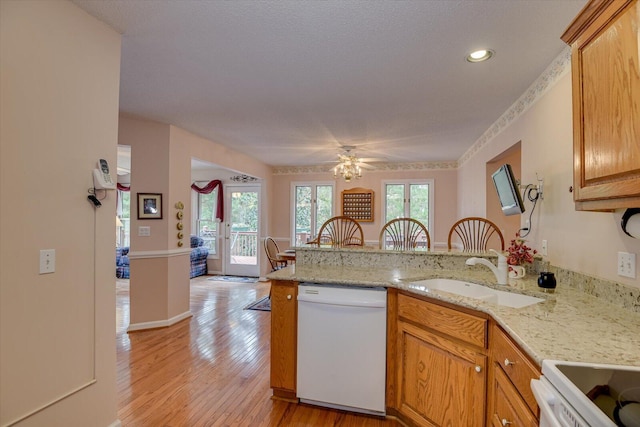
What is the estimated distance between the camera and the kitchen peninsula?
104cm

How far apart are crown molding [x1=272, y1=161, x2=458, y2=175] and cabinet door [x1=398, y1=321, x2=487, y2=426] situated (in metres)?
4.52

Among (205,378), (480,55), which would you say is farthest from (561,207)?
(205,378)

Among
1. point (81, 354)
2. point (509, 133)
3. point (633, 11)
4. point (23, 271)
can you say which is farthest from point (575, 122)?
point (81, 354)

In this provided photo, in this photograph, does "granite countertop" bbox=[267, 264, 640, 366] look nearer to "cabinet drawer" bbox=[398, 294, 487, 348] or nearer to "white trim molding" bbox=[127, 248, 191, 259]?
"cabinet drawer" bbox=[398, 294, 487, 348]

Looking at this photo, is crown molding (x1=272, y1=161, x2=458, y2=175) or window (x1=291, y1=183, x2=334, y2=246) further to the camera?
window (x1=291, y1=183, x2=334, y2=246)

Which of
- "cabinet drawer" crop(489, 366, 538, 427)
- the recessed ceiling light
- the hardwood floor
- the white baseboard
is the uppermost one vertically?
the recessed ceiling light

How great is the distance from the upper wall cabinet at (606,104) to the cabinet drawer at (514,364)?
25.1 inches

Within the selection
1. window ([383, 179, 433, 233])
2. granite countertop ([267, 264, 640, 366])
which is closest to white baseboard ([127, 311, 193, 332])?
granite countertop ([267, 264, 640, 366])

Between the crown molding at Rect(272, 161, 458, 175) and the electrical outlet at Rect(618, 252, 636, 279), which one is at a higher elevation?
the crown molding at Rect(272, 161, 458, 175)

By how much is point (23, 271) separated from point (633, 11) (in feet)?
8.48

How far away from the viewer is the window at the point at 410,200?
5.88 m

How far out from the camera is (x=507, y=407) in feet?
3.86

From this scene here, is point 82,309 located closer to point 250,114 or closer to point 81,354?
point 81,354

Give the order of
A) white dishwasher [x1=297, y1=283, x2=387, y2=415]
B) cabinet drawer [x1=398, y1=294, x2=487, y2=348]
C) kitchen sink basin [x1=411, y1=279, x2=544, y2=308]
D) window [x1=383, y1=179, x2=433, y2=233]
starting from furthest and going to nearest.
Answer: window [x1=383, y1=179, x2=433, y2=233] → white dishwasher [x1=297, y1=283, x2=387, y2=415] → kitchen sink basin [x1=411, y1=279, x2=544, y2=308] → cabinet drawer [x1=398, y1=294, x2=487, y2=348]
